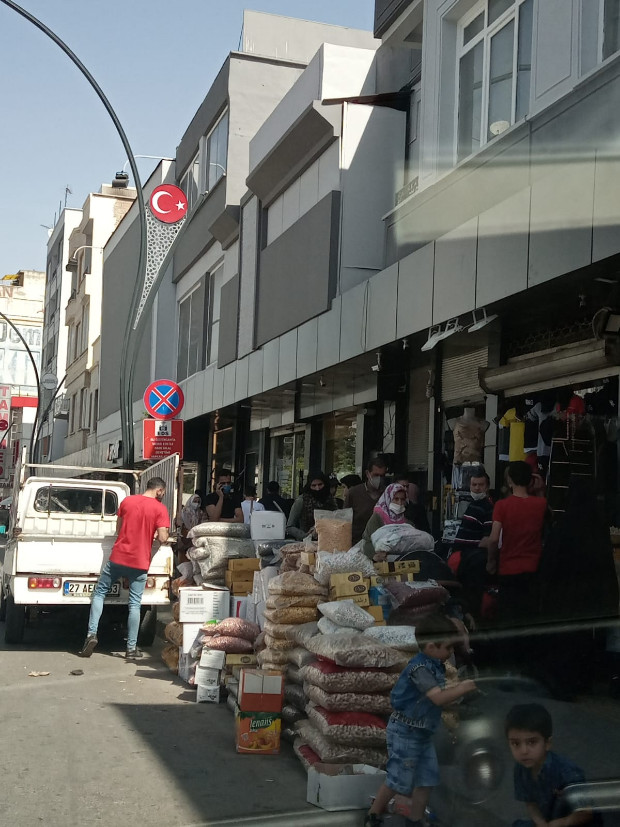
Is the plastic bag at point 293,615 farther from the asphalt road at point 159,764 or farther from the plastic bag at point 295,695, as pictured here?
the asphalt road at point 159,764

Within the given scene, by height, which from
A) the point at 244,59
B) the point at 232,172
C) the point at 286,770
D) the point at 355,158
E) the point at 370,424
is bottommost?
the point at 286,770

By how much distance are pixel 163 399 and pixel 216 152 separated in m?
11.8

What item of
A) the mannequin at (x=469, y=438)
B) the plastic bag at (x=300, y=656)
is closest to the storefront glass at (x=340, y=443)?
the mannequin at (x=469, y=438)

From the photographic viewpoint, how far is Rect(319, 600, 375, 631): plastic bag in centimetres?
679

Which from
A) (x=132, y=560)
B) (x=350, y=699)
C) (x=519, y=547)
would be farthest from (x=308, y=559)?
(x=132, y=560)

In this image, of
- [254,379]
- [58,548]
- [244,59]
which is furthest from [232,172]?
[58,548]

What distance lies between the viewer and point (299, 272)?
16438 mm

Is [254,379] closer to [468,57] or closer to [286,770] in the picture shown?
[468,57]

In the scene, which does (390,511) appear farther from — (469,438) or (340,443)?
(340,443)

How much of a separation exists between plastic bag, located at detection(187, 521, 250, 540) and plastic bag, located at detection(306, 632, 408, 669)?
189 inches

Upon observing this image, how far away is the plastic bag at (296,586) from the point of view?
25.4ft

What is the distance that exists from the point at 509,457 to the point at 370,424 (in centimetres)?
542

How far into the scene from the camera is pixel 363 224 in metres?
14.9

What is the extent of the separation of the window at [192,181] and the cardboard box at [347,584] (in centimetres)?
1999
